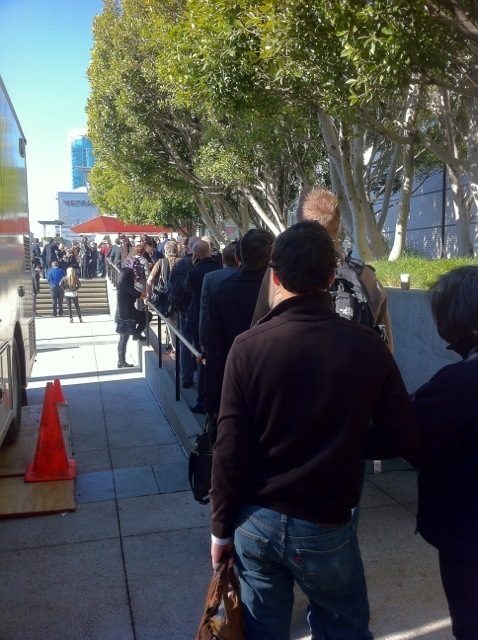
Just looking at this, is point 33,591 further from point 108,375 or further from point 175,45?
point 175,45

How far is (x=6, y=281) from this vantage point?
6250 millimetres

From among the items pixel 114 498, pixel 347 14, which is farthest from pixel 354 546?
pixel 347 14

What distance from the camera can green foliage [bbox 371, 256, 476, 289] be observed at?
29.8 feet

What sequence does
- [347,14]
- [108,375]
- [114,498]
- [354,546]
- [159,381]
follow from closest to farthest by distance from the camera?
[354,546]
[114,498]
[347,14]
[159,381]
[108,375]

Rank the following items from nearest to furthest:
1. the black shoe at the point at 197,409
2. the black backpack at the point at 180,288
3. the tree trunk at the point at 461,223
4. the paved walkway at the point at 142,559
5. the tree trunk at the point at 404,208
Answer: the paved walkway at the point at 142,559
the black shoe at the point at 197,409
the black backpack at the point at 180,288
the tree trunk at the point at 404,208
the tree trunk at the point at 461,223

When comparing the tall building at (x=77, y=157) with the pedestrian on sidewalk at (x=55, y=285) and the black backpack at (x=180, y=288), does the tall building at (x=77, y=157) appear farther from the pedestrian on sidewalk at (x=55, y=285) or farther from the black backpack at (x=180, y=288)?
the black backpack at (x=180, y=288)

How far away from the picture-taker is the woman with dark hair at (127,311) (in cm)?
1130

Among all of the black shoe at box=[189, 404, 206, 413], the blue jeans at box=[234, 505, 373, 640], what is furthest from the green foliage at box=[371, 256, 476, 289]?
the blue jeans at box=[234, 505, 373, 640]

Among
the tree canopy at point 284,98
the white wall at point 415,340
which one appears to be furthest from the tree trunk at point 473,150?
the white wall at point 415,340

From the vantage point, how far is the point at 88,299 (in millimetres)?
25594

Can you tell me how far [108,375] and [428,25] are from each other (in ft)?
22.6

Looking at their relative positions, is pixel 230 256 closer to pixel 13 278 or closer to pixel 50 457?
pixel 13 278

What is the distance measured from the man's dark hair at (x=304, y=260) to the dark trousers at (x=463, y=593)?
987 mm

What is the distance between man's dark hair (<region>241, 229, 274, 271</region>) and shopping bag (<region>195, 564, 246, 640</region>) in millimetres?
2443
